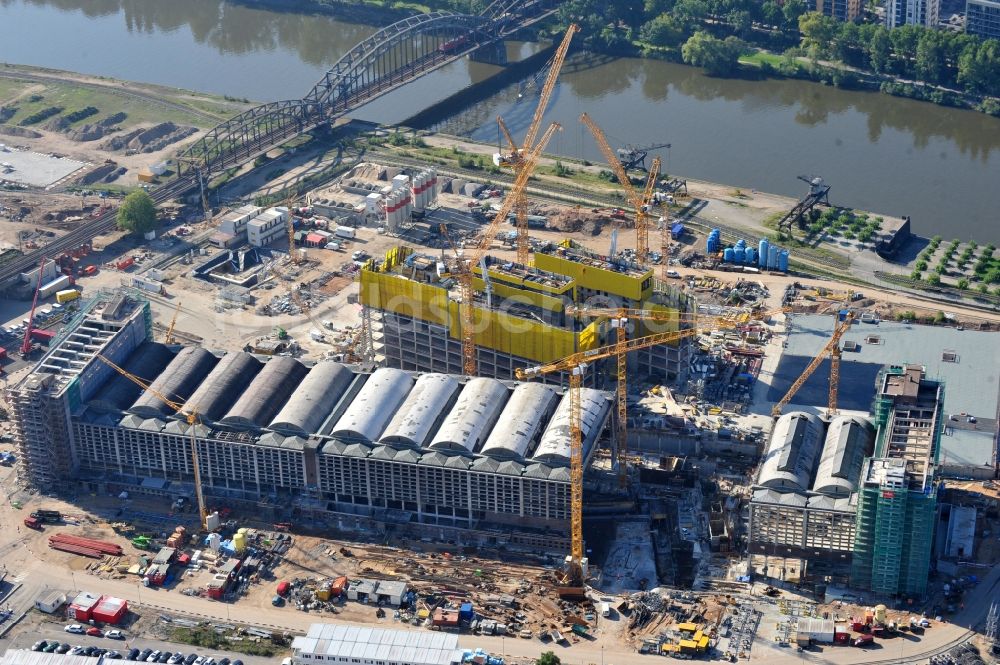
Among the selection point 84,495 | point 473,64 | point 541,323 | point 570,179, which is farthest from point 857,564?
point 473,64

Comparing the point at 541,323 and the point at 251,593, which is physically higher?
the point at 541,323

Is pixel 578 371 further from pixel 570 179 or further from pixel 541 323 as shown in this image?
pixel 570 179

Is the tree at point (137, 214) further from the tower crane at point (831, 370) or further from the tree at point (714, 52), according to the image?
the tree at point (714, 52)

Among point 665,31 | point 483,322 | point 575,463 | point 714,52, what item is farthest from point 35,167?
point 575,463

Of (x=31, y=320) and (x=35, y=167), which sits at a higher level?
(x=35, y=167)

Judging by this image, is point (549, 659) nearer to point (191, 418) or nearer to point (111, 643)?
point (111, 643)

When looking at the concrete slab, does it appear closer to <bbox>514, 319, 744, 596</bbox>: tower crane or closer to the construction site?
the construction site
